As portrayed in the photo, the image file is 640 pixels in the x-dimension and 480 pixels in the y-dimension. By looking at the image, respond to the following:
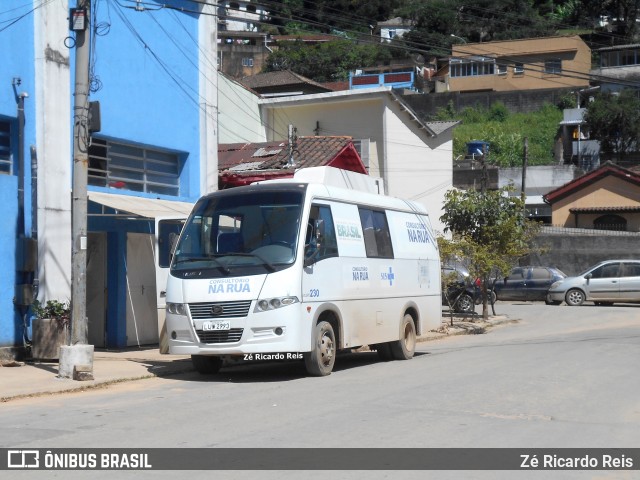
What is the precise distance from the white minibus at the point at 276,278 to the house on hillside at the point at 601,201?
4193 cm

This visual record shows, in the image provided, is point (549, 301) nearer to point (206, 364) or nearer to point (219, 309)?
point (206, 364)

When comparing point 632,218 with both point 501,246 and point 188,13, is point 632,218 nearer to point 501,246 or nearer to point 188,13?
point 501,246

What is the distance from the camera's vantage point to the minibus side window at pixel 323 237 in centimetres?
1363

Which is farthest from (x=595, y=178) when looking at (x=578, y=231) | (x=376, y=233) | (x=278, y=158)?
(x=376, y=233)

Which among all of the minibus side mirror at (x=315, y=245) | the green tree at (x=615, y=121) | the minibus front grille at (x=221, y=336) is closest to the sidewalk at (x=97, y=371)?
the minibus front grille at (x=221, y=336)

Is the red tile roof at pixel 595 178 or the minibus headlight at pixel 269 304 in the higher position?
the red tile roof at pixel 595 178

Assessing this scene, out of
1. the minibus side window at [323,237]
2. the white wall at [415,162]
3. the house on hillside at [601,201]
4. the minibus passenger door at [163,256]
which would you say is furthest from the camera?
the house on hillside at [601,201]

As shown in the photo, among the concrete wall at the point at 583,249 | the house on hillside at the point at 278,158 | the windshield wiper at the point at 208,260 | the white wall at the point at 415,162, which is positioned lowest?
the windshield wiper at the point at 208,260

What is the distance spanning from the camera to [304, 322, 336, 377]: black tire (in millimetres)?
13656

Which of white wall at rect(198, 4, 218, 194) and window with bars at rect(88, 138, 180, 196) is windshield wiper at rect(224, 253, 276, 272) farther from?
white wall at rect(198, 4, 218, 194)

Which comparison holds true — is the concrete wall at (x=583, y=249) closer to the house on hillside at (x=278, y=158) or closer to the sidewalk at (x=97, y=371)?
the house on hillside at (x=278, y=158)

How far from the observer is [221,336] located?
13.2 metres

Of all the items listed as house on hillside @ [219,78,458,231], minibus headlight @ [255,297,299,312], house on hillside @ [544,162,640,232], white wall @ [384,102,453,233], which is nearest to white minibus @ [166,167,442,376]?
minibus headlight @ [255,297,299,312]

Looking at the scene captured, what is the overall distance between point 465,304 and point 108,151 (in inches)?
595
